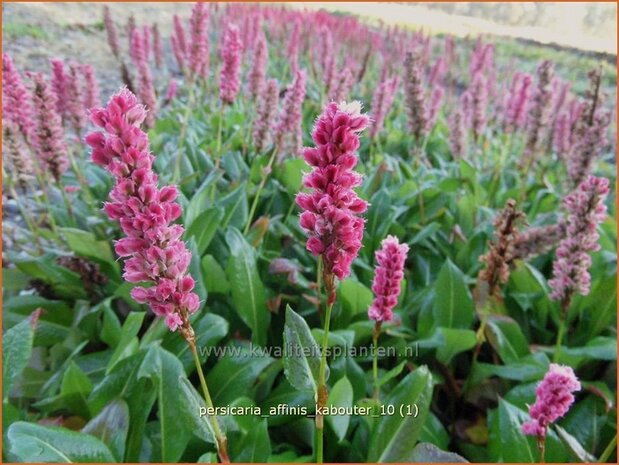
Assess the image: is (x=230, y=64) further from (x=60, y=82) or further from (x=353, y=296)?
(x=353, y=296)

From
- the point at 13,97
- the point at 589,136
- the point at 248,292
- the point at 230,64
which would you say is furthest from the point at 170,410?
the point at 589,136

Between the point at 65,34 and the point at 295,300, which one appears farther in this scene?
the point at 65,34

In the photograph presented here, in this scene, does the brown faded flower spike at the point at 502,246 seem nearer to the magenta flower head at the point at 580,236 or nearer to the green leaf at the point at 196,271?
the magenta flower head at the point at 580,236

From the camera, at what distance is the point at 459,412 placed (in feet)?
8.89

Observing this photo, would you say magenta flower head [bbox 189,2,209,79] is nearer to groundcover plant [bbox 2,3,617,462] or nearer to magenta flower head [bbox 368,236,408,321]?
groundcover plant [bbox 2,3,617,462]

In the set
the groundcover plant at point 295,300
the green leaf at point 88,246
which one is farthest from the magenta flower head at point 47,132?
the green leaf at point 88,246

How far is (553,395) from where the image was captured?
5.18 ft

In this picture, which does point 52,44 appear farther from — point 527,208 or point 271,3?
point 527,208

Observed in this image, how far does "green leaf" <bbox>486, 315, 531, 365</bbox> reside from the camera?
2.64 m

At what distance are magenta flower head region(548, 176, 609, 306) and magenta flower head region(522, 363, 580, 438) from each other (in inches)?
28.6

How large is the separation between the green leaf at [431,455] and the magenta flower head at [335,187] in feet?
3.10

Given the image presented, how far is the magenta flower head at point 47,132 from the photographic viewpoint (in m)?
2.79

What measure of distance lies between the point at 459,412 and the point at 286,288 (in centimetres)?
110

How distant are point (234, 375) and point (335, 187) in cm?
141
